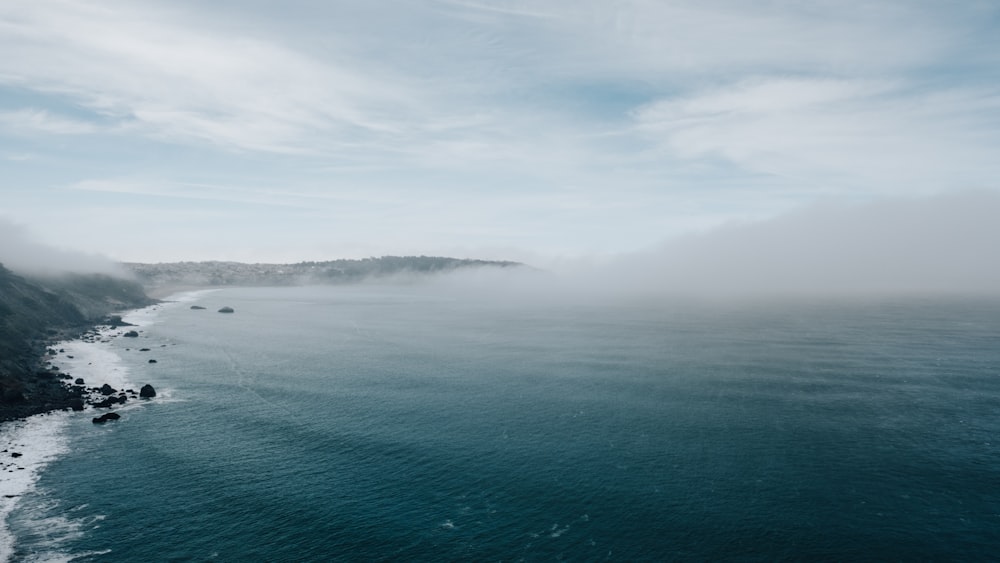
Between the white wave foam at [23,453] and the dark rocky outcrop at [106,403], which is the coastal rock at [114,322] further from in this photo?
the white wave foam at [23,453]

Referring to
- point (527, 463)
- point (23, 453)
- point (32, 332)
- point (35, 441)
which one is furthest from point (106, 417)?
point (32, 332)

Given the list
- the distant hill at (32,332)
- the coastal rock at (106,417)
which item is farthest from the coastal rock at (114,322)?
the coastal rock at (106,417)

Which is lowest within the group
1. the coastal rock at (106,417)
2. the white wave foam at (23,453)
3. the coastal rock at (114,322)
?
the white wave foam at (23,453)

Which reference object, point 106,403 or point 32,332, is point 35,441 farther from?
point 32,332

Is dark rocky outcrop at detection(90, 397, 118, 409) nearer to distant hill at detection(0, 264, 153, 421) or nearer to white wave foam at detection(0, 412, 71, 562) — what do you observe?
distant hill at detection(0, 264, 153, 421)

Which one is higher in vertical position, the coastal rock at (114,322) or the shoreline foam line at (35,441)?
the coastal rock at (114,322)

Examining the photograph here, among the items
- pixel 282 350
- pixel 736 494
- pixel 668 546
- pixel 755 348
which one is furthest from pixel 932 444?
pixel 282 350
